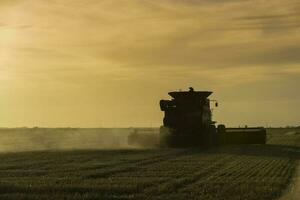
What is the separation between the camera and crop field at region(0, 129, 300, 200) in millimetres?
20641

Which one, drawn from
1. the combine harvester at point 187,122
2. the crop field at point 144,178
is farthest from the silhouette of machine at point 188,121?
the crop field at point 144,178

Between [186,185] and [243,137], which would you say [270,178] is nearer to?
[186,185]

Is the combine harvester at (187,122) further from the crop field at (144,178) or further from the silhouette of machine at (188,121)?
the crop field at (144,178)

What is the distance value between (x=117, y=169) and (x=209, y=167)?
441cm

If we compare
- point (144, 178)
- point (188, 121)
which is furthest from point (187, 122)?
point (144, 178)

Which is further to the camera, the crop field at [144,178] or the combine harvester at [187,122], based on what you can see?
the combine harvester at [187,122]

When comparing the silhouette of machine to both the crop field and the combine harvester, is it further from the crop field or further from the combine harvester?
the crop field

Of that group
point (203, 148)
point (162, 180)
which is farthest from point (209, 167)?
point (203, 148)

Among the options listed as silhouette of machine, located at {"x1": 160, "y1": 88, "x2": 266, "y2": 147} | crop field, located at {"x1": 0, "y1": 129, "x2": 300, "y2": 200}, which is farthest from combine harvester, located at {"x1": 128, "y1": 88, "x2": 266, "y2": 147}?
crop field, located at {"x1": 0, "y1": 129, "x2": 300, "y2": 200}

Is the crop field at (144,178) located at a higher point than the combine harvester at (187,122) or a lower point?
lower

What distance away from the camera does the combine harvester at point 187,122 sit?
51.4 metres

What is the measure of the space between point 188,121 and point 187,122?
0.11 metres

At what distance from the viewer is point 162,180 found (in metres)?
24.2

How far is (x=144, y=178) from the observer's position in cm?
2488
